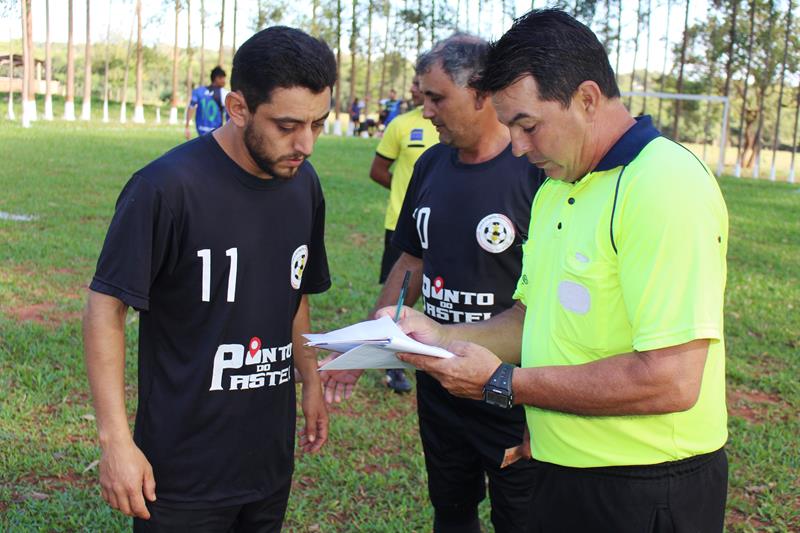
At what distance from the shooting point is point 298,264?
2689 mm

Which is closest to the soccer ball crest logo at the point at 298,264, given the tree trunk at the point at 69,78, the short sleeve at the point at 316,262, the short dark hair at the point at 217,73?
the short sleeve at the point at 316,262

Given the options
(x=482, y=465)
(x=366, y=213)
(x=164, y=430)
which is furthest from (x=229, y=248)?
(x=366, y=213)

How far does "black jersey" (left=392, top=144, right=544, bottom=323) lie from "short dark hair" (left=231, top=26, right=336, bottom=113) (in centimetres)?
105

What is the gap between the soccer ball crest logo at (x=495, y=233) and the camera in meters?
3.29

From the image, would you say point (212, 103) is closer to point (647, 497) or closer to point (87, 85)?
point (647, 497)

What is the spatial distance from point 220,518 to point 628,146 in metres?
1.58

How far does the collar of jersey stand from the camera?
1.97m

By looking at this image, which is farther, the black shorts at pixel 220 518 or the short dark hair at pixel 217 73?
the short dark hair at pixel 217 73

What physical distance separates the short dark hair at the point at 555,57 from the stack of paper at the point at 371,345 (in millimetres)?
698

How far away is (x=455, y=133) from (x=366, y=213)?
10.4 m

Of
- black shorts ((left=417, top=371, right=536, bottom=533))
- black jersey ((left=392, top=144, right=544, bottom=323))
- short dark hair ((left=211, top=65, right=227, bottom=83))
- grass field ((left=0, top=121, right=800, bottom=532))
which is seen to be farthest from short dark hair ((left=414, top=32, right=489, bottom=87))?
short dark hair ((left=211, top=65, right=227, bottom=83))

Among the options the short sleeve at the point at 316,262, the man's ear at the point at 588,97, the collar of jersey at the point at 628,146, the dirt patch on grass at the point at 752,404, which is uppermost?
the man's ear at the point at 588,97

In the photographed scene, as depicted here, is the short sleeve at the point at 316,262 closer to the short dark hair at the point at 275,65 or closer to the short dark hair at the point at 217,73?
the short dark hair at the point at 275,65

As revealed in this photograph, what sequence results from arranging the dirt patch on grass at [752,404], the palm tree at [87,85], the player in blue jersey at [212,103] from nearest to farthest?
1. the dirt patch on grass at [752,404]
2. the player in blue jersey at [212,103]
3. the palm tree at [87,85]
